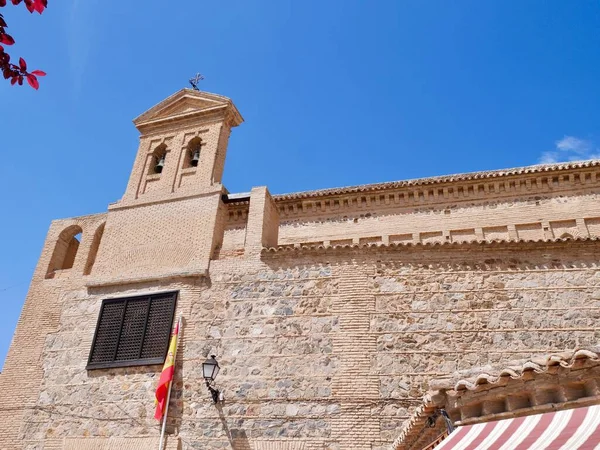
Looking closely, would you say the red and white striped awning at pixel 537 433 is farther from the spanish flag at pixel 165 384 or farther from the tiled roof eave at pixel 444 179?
the tiled roof eave at pixel 444 179

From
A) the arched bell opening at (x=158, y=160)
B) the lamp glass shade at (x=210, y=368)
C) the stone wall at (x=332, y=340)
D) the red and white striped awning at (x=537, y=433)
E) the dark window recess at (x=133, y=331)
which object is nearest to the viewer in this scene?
the red and white striped awning at (x=537, y=433)

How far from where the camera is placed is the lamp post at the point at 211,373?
26.9 ft

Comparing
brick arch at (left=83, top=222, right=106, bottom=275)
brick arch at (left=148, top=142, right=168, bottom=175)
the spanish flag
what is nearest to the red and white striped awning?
the spanish flag

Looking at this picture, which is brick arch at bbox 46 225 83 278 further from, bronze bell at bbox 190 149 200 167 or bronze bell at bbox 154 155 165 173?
bronze bell at bbox 190 149 200 167

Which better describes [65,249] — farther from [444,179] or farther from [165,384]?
[444,179]

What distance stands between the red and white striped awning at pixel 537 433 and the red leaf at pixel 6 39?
387cm

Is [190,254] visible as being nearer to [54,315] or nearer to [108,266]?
[108,266]

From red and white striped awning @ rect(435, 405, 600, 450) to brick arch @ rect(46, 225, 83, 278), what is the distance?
984 cm

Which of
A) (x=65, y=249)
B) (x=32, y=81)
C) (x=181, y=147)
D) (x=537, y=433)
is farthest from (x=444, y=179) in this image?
(x=32, y=81)

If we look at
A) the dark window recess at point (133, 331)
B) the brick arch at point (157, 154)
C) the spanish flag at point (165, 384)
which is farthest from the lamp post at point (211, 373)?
the brick arch at point (157, 154)

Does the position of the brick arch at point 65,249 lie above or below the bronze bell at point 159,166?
below

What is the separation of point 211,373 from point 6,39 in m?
6.45

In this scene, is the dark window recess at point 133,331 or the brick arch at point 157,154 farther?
the brick arch at point 157,154

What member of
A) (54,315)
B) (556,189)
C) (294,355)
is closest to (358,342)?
(294,355)
